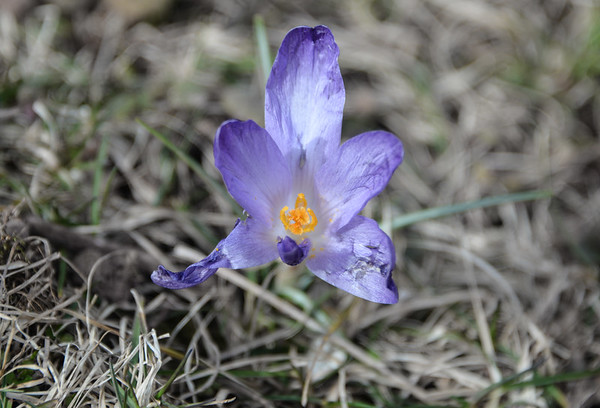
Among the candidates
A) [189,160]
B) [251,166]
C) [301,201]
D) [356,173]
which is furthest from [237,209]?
[356,173]

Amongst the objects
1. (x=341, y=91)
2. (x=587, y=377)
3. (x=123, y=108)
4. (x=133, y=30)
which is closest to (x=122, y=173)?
(x=123, y=108)

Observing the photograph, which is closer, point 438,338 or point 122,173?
point 438,338

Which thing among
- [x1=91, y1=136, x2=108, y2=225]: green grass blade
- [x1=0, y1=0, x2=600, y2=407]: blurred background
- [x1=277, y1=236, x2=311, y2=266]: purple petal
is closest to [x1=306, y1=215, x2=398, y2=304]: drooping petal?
[x1=277, y1=236, x2=311, y2=266]: purple petal

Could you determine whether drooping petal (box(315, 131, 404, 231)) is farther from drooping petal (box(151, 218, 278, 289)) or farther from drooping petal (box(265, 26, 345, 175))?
drooping petal (box(151, 218, 278, 289))

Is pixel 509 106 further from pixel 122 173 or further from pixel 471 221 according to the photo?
pixel 122 173

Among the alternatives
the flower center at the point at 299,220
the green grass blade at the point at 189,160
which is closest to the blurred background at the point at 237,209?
the green grass blade at the point at 189,160

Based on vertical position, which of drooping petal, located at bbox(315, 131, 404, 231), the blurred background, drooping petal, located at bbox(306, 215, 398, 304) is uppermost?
drooping petal, located at bbox(315, 131, 404, 231)
